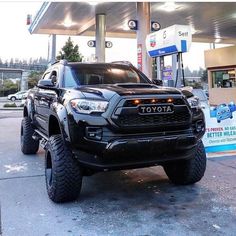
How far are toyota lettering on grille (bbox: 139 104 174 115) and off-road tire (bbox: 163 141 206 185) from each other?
1.03 meters

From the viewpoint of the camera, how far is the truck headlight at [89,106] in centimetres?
401

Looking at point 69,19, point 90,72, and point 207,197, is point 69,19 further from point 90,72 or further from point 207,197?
point 207,197

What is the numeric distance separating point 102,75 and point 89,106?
158cm

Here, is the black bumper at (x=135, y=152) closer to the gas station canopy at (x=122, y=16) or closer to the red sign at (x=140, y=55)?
the red sign at (x=140, y=55)

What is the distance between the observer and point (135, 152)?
3.99 meters

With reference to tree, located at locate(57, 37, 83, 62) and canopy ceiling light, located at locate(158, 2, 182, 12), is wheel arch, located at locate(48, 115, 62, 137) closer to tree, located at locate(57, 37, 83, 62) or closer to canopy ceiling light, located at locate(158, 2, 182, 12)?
canopy ceiling light, located at locate(158, 2, 182, 12)

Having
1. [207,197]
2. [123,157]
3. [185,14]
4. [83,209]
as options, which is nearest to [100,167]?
[123,157]

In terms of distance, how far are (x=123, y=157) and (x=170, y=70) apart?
19.8 feet

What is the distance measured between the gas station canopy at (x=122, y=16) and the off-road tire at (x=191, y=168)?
11.3 m

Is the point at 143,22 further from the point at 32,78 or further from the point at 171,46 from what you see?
the point at 32,78

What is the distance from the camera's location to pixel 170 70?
379 inches

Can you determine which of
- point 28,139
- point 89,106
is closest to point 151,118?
point 89,106

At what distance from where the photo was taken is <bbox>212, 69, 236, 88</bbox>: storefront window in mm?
21217

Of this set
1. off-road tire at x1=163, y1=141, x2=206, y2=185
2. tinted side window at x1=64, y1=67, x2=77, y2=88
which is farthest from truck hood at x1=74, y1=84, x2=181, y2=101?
off-road tire at x1=163, y1=141, x2=206, y2=185
